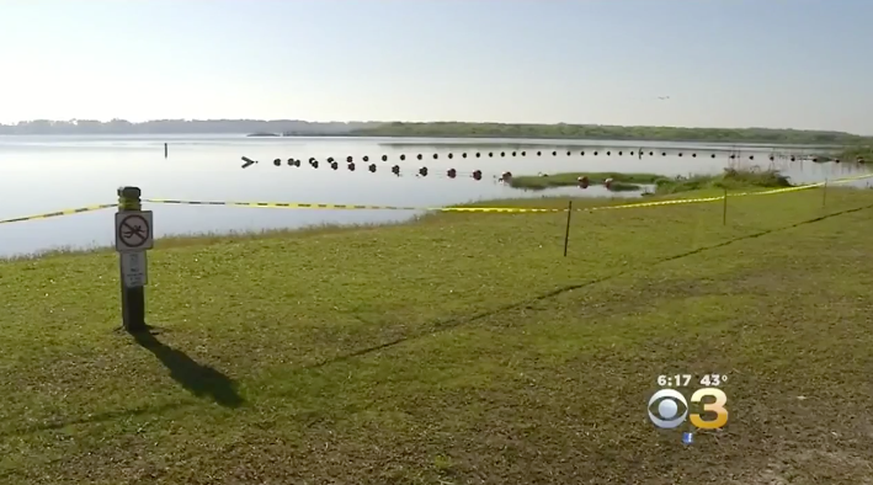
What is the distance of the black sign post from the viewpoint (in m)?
5.56

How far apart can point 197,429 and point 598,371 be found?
2625mm

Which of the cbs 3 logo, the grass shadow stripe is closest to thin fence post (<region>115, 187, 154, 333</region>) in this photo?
the grass shadow stripe

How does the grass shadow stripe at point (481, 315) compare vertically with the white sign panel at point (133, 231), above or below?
below

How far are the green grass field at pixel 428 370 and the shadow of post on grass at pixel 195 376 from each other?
20mm

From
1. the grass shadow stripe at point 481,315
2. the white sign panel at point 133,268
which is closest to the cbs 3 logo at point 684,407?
the grass shadow stripe at point 481,315

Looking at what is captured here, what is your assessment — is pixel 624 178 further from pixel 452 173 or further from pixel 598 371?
pixel 598 371

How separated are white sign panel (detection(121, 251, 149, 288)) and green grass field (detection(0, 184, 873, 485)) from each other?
407mm

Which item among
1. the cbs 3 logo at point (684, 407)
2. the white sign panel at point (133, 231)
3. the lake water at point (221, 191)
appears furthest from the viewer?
the lake water at point (221, 191)

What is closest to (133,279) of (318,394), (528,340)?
(318,394)

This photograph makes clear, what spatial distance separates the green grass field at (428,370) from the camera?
373 centimetres

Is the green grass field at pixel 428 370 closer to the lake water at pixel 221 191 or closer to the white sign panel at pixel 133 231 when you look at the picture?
the white sign panel at pixel 133 231

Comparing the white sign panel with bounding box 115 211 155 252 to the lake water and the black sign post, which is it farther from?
the lake water

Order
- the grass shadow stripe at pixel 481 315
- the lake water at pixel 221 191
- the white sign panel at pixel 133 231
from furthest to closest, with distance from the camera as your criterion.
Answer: the lake water at pixel 221 191 < the white sign panel at pixel 133 231 < the grass shadow stripe at pixel 481 315

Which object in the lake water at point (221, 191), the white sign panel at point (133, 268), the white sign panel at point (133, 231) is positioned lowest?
the lake water at point (221, 191)
